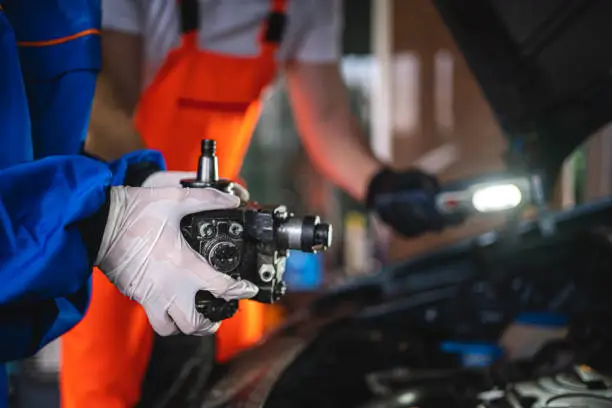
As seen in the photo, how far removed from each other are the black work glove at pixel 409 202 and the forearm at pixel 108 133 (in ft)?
2.08

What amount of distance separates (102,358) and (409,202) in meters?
0.77

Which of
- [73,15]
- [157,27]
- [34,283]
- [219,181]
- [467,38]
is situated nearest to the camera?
[34,283]

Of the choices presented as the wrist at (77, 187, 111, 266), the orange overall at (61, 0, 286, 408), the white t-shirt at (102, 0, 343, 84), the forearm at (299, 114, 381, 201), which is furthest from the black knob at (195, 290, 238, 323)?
the forearm at (299, 114, 381, 201)

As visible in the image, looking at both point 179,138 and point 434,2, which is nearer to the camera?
point 434,2

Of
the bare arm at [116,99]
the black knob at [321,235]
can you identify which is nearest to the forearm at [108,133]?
the bare arm at [116,99]

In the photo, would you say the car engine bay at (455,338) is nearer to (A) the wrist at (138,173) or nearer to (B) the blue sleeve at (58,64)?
(A) the wrist at (138,173)

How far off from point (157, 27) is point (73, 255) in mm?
882

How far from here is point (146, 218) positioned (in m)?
0.78

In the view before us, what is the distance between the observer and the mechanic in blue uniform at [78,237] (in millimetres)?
702

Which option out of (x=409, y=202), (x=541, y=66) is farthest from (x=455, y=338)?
(x=541, y=66)

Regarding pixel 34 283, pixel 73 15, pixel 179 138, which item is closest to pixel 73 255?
pixel 34 283

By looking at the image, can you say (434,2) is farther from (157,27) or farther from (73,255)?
(73,255)

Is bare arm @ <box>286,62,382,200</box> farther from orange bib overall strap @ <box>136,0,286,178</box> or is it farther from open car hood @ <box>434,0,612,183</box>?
open car hood @ <box>434,0,612,183</box>

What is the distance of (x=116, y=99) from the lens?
1.26 meters
